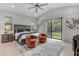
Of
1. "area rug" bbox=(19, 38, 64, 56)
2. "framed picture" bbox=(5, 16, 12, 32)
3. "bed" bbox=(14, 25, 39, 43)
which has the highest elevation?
"framed picture" bbox=(5, 16, 12, 32)

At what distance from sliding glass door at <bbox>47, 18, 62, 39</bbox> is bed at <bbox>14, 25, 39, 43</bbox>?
30 centimetres

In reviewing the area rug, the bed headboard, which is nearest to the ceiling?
the bed headboard

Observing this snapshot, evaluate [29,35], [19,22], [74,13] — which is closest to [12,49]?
[29,35]

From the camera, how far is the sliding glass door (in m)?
2.27

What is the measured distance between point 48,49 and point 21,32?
67cm

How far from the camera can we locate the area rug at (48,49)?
7.15 ft

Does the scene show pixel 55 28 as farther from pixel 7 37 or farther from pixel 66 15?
pixel 7 37

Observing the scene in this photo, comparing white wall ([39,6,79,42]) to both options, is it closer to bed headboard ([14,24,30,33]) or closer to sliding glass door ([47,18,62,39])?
sliding glass door ([47,18,62,39])

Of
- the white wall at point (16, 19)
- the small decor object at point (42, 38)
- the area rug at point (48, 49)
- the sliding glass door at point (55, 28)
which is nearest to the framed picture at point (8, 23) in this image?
the white wall at point (16, 19)

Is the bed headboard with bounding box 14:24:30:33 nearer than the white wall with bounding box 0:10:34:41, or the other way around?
the white wall with bounding box 0:10:34:41

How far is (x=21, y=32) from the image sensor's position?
88.1 inches

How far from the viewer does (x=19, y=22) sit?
2.29m

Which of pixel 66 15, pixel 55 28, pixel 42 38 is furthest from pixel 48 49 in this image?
pixel 66 15

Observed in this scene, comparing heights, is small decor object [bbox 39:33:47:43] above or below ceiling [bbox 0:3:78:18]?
below
